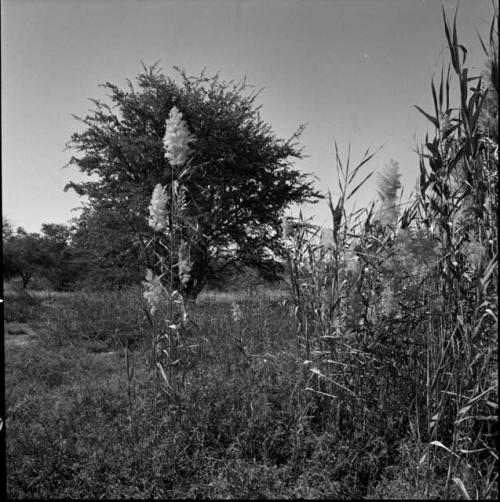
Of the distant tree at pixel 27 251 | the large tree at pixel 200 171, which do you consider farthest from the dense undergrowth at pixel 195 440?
the distant tree at pixel 27 251

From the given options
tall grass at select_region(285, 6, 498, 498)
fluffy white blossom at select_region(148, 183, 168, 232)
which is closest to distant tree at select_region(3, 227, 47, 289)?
fluffy white blossom at select_region(148, 183, 168, 232)

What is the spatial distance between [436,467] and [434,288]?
880 mm

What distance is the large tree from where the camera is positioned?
423 inches

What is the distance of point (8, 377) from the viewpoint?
3432 millimetres

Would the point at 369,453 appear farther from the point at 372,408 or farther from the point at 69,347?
the point at 69,347

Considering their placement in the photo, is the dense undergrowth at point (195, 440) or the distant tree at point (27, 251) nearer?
the dense undergrowth at point (195, 440)

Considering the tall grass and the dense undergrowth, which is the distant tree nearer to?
the dense undergrowth

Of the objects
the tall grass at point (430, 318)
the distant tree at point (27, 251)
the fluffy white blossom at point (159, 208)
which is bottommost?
the tall grass at point (430, 318)

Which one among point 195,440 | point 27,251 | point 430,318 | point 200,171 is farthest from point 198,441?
point 27,251

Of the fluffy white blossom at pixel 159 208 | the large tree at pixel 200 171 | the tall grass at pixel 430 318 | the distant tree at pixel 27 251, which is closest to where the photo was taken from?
the tall grass at pixel 430 318

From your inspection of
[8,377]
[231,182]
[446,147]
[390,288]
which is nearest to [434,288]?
[390,288]

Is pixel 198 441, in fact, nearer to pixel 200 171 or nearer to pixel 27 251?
pixel 200 171

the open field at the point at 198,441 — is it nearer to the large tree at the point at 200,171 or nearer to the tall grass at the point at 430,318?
the tall grass at the point at 430,318

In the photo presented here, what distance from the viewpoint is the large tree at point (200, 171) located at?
35.2 feet
